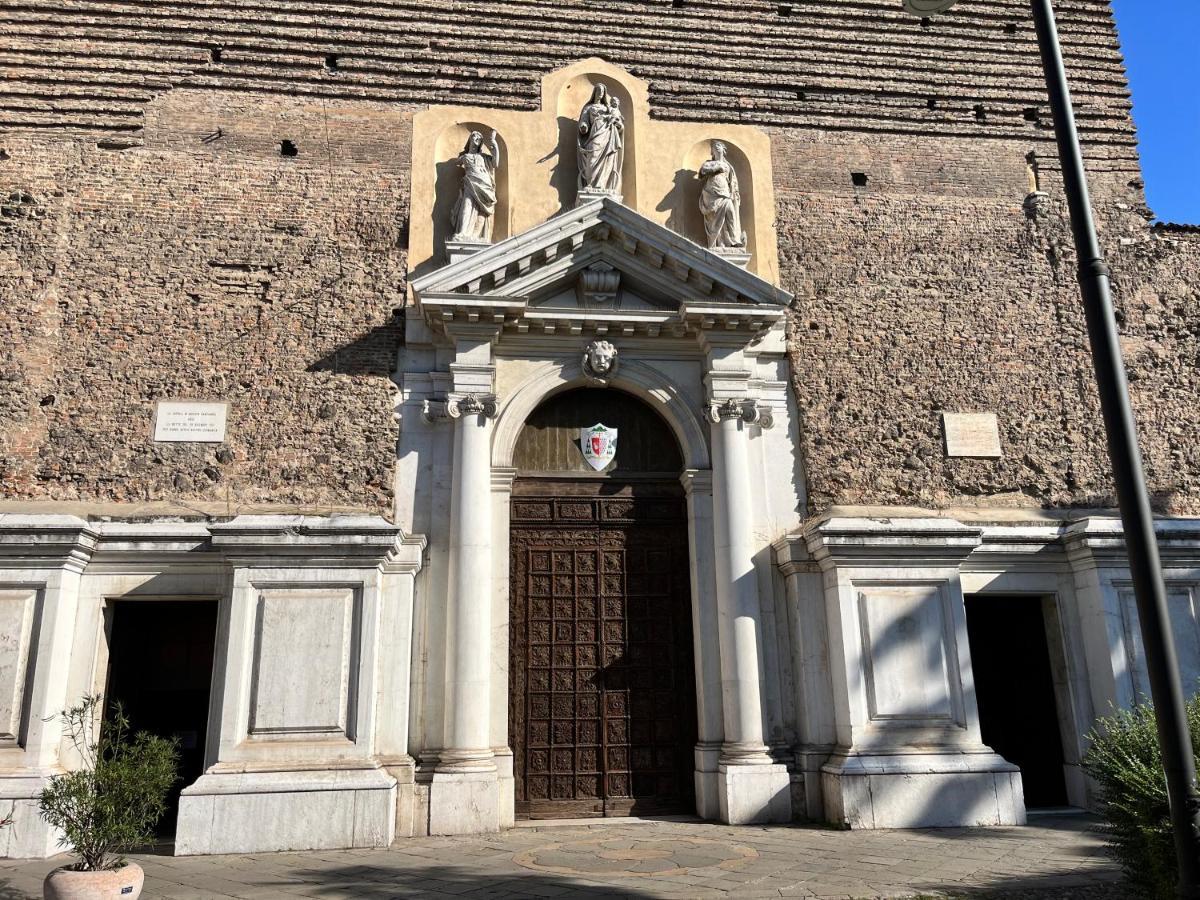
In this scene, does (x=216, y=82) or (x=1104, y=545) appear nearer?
(x=1104, y=545)

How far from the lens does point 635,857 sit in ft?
23.7

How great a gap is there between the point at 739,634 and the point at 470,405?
3.67 meters

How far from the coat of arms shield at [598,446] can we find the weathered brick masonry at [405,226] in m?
2.20

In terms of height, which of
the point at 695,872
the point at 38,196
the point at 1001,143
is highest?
the point at 1001,143

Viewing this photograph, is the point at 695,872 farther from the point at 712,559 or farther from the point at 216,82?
the point at 216,82

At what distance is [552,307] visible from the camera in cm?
1044

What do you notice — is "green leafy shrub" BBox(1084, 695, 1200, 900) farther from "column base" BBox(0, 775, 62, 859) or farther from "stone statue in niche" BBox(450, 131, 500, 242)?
"column base" BBox(0, 775, 62, 859)

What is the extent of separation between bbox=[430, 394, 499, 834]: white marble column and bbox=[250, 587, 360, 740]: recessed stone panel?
1.08 metres

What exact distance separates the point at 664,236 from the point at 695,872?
21.6 ft

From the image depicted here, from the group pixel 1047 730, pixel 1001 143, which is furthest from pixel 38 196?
pixel 1047 730

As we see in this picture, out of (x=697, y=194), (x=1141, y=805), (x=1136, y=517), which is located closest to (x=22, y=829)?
(x=1141, y=805)

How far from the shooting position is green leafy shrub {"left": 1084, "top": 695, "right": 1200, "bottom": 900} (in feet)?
16.6

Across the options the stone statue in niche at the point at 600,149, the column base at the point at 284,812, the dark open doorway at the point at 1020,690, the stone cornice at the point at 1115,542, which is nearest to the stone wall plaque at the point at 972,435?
the stone cornice at the point at 1115,542

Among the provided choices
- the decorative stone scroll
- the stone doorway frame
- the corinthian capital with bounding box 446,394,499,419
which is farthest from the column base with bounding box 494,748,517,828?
the decorative stone scroll
